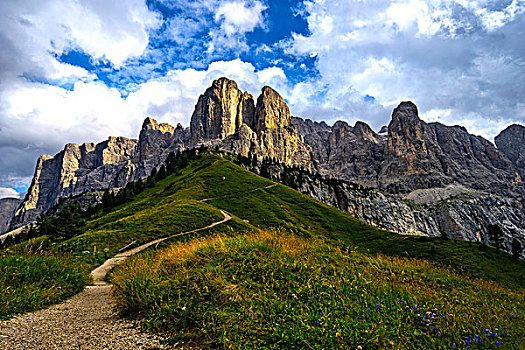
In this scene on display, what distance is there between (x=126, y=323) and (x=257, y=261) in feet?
12.5

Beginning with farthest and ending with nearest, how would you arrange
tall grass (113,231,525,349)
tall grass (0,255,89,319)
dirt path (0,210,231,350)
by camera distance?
tall grass (0,255,89,319) < dirt path (0,210,231,350) < tall grass (113,231,525,349)

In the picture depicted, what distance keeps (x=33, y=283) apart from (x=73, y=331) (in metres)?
5.17

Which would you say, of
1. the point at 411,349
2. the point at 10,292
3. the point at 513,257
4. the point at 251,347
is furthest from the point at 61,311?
the point at 513,257

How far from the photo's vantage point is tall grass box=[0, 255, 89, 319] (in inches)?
301

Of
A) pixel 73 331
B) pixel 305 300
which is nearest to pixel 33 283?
pixel 73 331

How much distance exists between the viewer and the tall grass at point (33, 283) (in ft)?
25.1

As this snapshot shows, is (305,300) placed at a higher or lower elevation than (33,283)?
higher

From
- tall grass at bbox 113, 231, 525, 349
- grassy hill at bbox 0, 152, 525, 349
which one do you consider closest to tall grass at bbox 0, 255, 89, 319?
grassy hill at bbox 0, 152, 525, 349

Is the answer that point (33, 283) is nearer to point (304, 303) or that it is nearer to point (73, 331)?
point (73, 331)

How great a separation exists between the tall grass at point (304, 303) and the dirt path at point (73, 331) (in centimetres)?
47

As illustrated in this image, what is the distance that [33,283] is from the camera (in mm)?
9414

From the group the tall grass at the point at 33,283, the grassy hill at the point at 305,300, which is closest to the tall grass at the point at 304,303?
the grassy hill at the point at 305,300

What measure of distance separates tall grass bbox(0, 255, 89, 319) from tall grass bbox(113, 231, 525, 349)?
8.83ft

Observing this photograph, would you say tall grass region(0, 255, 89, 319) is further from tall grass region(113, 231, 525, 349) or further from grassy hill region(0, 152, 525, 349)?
tall grass region(113, 231, 525, 349)
